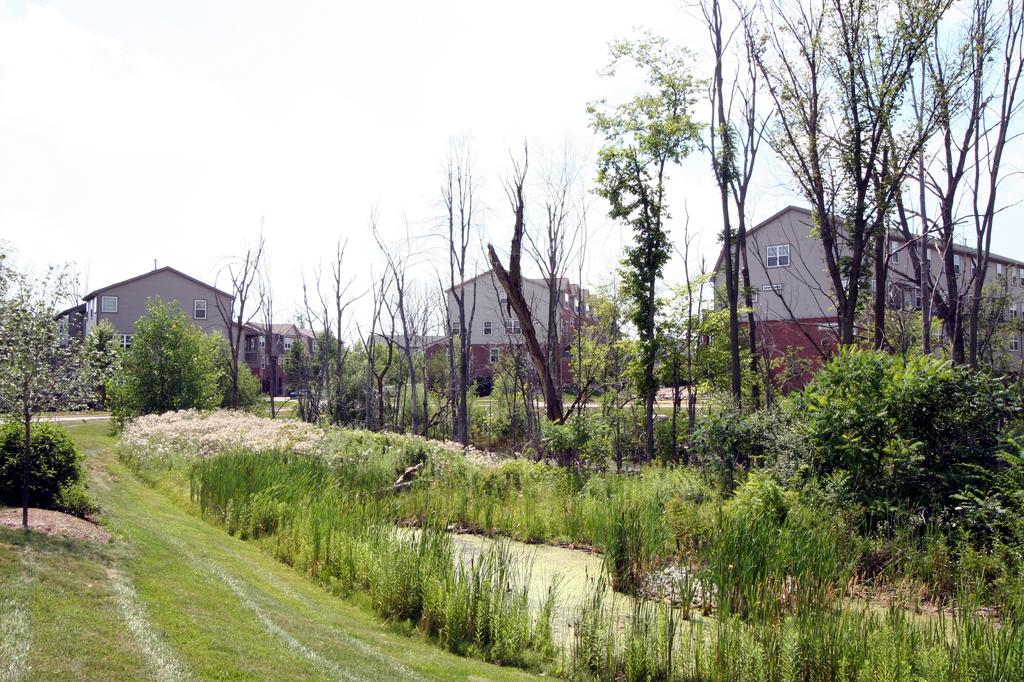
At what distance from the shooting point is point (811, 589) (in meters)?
5.80

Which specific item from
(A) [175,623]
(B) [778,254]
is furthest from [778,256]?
(A) [175,623]

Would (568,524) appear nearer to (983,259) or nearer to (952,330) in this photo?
(952,330)

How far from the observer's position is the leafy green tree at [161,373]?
25609mm

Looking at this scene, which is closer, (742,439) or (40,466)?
(40,466)

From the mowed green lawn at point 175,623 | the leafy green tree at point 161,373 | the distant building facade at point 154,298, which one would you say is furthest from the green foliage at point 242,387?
the mowed green lawn at point 175,623

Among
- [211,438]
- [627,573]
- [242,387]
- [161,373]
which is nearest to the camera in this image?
[627,573]

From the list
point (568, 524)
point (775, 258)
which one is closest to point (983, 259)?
point (568, 524)

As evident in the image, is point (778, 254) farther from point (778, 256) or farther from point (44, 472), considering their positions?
point (44, 472)

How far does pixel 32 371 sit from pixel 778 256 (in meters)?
34.3

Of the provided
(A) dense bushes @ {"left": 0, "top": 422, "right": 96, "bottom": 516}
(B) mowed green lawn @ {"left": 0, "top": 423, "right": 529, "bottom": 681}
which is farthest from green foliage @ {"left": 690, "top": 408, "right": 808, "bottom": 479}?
(A) dense bushes @ {"left": 0, "top": 422, "right": 96, "bottom": 516}

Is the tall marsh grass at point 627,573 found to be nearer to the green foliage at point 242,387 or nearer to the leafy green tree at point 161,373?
the leafy green tree at point 161,373

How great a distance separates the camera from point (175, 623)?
5332mm

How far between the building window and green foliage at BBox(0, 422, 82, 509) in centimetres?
3323

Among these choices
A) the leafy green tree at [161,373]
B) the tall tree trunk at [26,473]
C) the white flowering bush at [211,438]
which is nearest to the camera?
the tall tree trunk at [26,473]
